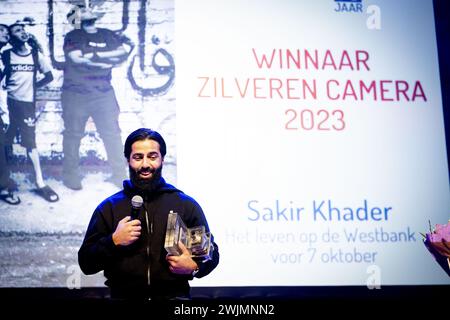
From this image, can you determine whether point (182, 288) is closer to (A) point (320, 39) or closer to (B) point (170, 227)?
(B) point (170, 227)

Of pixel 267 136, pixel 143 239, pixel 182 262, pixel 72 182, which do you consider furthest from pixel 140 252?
pixel 267 136

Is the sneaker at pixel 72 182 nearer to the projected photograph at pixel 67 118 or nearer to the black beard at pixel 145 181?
the projected photograph at pixel 67 118

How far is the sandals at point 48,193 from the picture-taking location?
3510 mm

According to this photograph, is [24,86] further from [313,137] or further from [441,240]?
[441,240]

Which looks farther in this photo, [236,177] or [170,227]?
[236,177]

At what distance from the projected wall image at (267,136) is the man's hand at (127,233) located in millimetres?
1081

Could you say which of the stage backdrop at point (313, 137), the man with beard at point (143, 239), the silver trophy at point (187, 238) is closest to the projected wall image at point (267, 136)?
the stage backdrop at point (313, 137)

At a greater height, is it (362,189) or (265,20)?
(265,20)

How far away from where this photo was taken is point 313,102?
12.5 ft

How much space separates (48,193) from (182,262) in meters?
1.45
